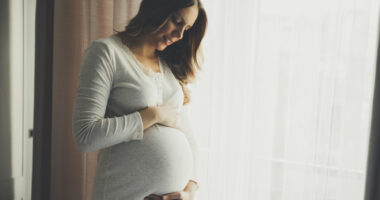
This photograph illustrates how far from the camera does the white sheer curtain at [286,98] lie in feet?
4.29

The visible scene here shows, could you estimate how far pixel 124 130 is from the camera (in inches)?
34.3

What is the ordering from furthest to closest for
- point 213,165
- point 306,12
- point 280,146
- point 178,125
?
point 213,165 < point 280,146 < point 306,12 < point 178,125

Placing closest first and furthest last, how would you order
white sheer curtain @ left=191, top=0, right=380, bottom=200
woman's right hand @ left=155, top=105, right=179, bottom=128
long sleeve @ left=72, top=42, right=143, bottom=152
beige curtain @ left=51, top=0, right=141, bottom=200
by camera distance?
long sleeve @ left=72, top=42, right=143, bottom=152
woman's right hand @ left=155, top=105, right=179, bottom=128
white sheer curtain @ left=191, top=0, right=380, bottom=200
beige curtain @ left=51, top=0, right=141, bottom=200

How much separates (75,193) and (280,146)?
42.5 inches

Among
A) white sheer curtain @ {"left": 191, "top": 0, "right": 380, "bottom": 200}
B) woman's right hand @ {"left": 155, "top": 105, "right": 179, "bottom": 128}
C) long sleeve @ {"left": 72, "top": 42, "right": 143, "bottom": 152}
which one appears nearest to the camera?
long sleeve @ {"left": 72, "top": 42, "right": 143, "bottom": 152}

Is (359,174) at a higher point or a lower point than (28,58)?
lower

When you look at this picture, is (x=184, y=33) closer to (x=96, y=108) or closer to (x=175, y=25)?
(x=175, y=25)

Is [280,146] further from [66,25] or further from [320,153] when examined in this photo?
[66,25]

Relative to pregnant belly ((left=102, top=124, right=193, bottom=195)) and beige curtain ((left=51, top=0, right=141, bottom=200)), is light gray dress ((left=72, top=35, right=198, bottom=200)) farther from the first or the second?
beige curtain ((left=51, top=0, right=141, bottom=200))

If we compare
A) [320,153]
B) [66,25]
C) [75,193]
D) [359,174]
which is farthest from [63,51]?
[359,174]

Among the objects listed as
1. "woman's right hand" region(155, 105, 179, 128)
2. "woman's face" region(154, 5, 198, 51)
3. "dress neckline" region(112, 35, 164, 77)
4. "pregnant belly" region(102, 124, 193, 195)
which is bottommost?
"pregnant belly" region(102, 124, 193, 195)

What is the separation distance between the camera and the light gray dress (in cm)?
85

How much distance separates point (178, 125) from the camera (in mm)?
1135

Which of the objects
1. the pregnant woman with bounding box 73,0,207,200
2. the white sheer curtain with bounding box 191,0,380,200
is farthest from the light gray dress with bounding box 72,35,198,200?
the white sheer curtain with bounding box 191,0,380,200
